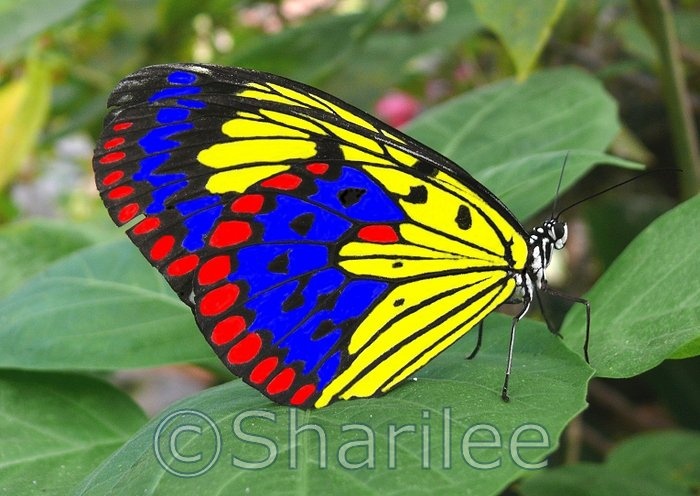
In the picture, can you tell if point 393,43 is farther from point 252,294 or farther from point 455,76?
point 252,294

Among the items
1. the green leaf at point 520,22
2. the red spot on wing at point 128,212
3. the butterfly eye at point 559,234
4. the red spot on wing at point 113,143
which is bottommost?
the butterfly eye at point 559,234

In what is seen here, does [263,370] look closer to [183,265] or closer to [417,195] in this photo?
[183,265]

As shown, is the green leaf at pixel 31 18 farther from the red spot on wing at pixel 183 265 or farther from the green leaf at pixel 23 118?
the red spot on wing at pixel 183 265

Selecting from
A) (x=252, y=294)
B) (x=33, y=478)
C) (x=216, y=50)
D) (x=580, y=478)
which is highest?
(x=216, y=50)

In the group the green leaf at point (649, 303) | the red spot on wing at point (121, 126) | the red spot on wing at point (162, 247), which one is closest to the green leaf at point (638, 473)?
the green leaf at point (649, 303)

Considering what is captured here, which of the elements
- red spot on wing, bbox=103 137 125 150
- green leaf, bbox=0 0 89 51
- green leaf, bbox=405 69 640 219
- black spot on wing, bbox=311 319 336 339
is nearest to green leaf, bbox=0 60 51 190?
green leaf, bbox=0 0 89 51

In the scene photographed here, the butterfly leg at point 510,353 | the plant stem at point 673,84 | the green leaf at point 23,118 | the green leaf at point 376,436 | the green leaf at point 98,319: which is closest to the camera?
the green leaf at point 376,436

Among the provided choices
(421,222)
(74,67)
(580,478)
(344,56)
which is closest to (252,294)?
(421,222)
